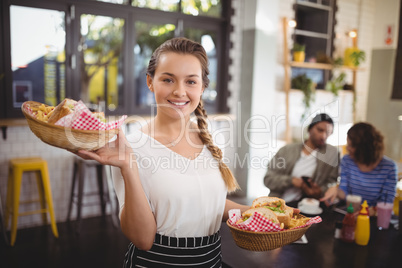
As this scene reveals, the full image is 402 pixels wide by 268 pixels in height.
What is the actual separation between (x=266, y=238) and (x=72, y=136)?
2.27ft

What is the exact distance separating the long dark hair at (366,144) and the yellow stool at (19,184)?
8.91 ft

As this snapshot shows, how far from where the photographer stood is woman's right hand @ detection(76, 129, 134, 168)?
104 cm

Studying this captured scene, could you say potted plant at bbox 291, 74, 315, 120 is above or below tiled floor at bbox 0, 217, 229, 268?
above

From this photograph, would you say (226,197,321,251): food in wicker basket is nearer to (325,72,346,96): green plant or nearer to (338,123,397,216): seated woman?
(338,123,397,216): seated woman

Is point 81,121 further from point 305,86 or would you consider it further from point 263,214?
point 305,86

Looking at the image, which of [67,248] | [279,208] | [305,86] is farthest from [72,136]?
[305,86]

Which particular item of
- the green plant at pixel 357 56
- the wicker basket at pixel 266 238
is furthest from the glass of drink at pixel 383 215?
the green plant at pixel 357 56

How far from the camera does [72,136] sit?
3.30ft

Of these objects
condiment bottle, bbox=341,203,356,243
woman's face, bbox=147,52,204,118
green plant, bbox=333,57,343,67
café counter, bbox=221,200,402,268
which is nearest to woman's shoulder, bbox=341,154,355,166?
café counter, bbox=221,200,402,268

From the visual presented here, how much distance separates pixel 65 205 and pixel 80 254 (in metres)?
0.96

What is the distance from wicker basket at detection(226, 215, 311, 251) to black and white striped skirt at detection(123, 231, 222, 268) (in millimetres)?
136

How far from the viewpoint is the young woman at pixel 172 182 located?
3.79ft

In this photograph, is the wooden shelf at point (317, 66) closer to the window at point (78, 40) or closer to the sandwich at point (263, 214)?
the window at point (78, 40)

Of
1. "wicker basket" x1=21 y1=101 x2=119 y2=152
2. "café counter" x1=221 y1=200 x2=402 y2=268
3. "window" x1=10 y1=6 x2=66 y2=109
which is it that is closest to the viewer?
"wicker basket" x1=21 y1=101 x2=119 y2=152
